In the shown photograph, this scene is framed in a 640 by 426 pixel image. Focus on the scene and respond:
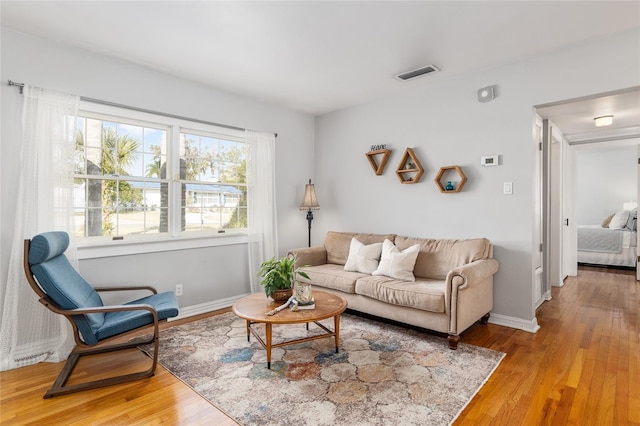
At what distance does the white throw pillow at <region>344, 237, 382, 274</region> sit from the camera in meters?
3.56

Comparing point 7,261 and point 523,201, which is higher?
point 523,201

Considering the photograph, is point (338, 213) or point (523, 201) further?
point (338, 213)

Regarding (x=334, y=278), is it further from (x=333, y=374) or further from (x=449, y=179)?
(x=449, y=179)

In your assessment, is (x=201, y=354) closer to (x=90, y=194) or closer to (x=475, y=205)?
(x=90, y=194)

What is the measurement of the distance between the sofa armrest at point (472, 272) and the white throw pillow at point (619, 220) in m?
5.34

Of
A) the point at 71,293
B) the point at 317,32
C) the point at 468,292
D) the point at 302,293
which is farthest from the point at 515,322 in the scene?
the point at 71,293

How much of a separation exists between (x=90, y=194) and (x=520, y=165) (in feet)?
13.3

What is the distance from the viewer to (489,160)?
10.9 feet

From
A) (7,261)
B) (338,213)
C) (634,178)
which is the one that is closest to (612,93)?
(338,213)

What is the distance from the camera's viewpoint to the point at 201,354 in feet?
8.66

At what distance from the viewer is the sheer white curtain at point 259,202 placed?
4109mm

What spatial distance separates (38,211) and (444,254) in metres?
3.62

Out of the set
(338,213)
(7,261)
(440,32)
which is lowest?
(7,261)

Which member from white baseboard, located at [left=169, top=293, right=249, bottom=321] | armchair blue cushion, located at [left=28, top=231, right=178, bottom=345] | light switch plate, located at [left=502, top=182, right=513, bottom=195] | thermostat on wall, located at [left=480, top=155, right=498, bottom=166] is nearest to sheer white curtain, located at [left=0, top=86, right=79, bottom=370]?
armchair blue cushion, located at [left=28, top=231, right=178, bottom=345]
